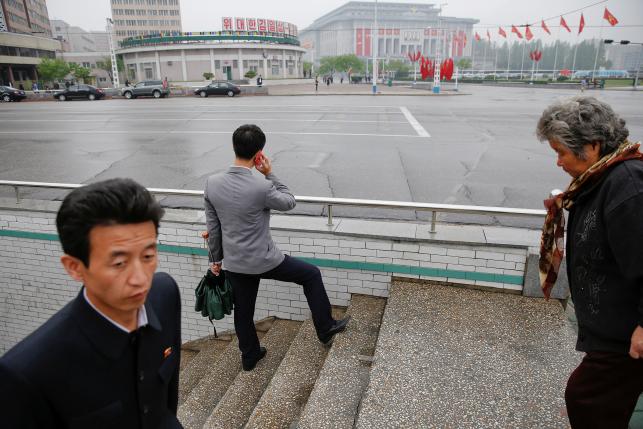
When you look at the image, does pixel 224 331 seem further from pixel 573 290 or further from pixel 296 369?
pixel 573 290

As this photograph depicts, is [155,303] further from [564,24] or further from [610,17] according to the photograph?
[564,24]

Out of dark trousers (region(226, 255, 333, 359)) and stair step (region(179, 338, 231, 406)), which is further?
stair step (region(179, 338, 231, 406))

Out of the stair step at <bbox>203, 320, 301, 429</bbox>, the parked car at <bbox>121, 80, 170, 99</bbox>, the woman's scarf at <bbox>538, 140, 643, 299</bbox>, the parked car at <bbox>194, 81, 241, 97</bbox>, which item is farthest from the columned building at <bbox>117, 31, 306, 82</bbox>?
the woman's scarf at <bbox>538, 140, 643, 299</bbox>

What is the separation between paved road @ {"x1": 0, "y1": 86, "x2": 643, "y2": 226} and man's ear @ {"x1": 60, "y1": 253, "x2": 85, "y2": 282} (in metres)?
4.58

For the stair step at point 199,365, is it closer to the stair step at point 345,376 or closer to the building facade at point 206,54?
the stair step at point 345,376

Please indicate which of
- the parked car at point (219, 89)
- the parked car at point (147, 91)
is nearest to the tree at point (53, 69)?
the parked car at point (147, 91)

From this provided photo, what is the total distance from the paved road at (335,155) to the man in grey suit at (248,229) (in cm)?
231

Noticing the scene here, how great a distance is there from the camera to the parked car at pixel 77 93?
32719mm

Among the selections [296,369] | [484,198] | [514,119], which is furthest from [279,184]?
[514,119]

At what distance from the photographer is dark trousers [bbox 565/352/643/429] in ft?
6.28

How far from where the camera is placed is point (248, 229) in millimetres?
3379

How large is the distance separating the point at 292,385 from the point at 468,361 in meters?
1.40

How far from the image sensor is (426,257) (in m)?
4.38

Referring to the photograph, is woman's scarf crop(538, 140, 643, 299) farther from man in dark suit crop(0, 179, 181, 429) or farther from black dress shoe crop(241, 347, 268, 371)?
black dress shoe crop(241, 347, 268, 371)
